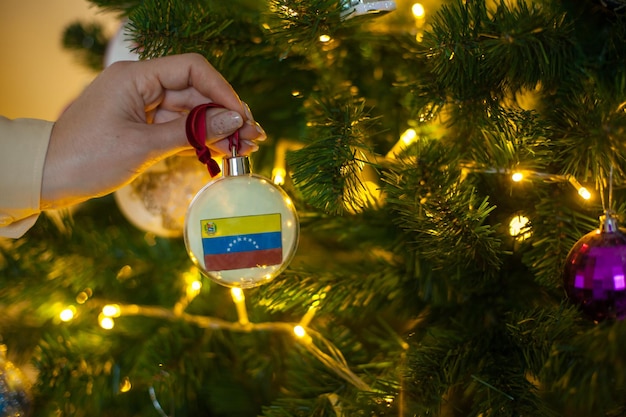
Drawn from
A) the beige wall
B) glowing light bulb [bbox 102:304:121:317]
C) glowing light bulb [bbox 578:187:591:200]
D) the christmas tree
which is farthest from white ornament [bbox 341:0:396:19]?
the beige wall

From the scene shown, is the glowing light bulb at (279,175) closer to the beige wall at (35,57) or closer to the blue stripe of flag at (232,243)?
the blue stripe of flag at (232,243)

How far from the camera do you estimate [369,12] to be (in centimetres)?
49

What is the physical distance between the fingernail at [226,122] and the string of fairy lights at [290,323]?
7 centimetres

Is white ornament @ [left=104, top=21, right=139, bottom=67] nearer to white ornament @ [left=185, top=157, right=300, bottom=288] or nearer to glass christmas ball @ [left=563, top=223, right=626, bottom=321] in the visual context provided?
white ornament @ [left=185, top=157, right=300, bottom=288]

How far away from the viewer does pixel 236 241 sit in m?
0.50

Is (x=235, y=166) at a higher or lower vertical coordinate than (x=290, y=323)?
higher

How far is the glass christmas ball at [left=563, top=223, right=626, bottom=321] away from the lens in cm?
46

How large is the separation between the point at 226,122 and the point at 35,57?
856 millimetres

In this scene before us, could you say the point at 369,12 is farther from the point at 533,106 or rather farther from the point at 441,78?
the point at 533,106

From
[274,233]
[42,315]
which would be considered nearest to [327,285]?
[274,233]

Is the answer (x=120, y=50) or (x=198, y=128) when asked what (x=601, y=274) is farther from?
(x=120, y=50)

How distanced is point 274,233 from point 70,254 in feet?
0.95

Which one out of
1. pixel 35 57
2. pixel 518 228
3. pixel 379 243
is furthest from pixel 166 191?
pixel 35 57

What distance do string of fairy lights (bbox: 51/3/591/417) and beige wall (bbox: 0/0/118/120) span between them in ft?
2.05
